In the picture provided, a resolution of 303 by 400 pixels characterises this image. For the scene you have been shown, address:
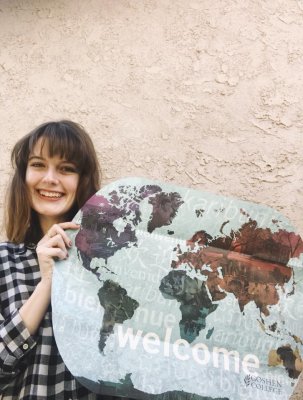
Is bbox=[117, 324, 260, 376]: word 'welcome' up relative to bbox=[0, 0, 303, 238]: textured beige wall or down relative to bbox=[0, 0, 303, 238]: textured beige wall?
down

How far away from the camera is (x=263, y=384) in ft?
3.40

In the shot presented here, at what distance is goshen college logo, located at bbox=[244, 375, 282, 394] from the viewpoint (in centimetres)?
103

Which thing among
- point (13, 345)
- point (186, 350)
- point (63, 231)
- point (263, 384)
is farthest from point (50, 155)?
point (263, 384)

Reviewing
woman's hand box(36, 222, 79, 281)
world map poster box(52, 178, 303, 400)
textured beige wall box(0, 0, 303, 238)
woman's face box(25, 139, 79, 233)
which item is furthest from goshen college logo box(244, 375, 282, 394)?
textured beige wall box(0, 0, 303, 238)

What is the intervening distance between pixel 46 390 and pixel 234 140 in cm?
111

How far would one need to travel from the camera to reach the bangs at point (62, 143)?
4.31 feet

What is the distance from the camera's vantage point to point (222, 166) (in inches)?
68.4

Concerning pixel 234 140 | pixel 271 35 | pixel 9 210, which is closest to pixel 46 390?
pixel 9 210

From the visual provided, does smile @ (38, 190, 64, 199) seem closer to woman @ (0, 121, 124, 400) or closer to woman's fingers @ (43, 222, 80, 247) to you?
woman @ (0, 121, 124, 400)

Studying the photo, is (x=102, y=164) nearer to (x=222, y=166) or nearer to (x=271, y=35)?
(x=222, y=166)

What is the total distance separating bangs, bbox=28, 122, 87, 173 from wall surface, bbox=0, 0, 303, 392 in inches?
17.7

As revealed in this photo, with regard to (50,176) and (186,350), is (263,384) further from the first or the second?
(50,176)

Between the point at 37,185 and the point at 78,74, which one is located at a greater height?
the point at 78,74

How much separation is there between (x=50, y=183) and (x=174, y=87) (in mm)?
763
